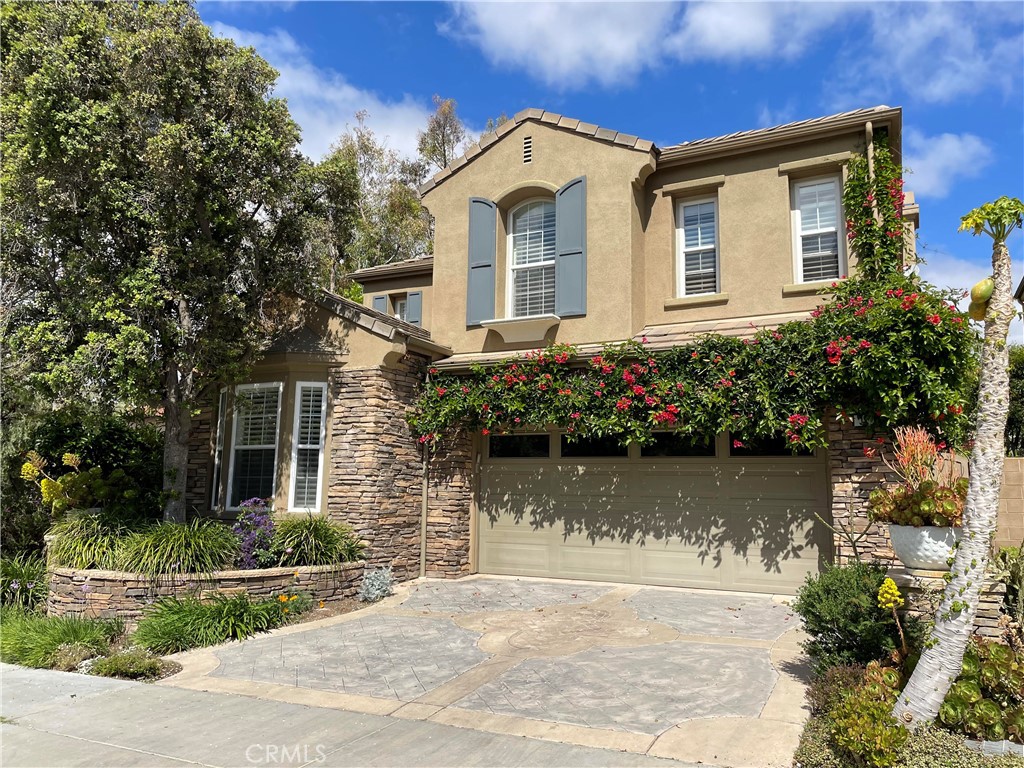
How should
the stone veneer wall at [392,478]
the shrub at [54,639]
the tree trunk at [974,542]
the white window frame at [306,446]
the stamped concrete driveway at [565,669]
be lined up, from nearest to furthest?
the tree trunk at [974,542] → the stamped concrete driveway at [565,669] → the shrub at [54,639] → the stone veneer wall at [392,478] → the white window frame at [306,446]

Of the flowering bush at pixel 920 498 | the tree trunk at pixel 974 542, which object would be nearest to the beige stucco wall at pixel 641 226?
the flowering bush at pixel 920 498

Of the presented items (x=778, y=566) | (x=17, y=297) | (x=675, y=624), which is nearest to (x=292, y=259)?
(x=17, y=297)

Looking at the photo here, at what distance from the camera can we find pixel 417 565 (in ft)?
37.5

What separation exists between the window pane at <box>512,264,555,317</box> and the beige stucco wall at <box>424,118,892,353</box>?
282mm

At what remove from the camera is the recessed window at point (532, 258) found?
39.2ft

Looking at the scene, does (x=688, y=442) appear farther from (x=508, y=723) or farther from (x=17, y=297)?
(x=17, y=297)

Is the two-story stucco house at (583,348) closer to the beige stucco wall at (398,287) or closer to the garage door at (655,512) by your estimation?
the garage door at (655,512)

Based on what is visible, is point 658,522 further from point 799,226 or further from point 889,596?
point 889,596

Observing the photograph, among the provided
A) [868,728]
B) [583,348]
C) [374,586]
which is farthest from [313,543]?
[868,728]

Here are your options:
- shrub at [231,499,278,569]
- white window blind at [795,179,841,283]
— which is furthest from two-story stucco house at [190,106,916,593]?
shrub at [231,499,278,569]

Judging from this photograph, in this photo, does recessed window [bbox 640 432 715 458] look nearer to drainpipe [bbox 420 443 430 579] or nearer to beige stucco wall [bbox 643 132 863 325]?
beige stucco wall [bbox 643 132 863 325]

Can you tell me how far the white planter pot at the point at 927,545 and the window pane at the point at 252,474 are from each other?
9.07 metres

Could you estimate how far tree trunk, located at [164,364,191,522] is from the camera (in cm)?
1016

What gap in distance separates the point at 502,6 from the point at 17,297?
8.03 m
